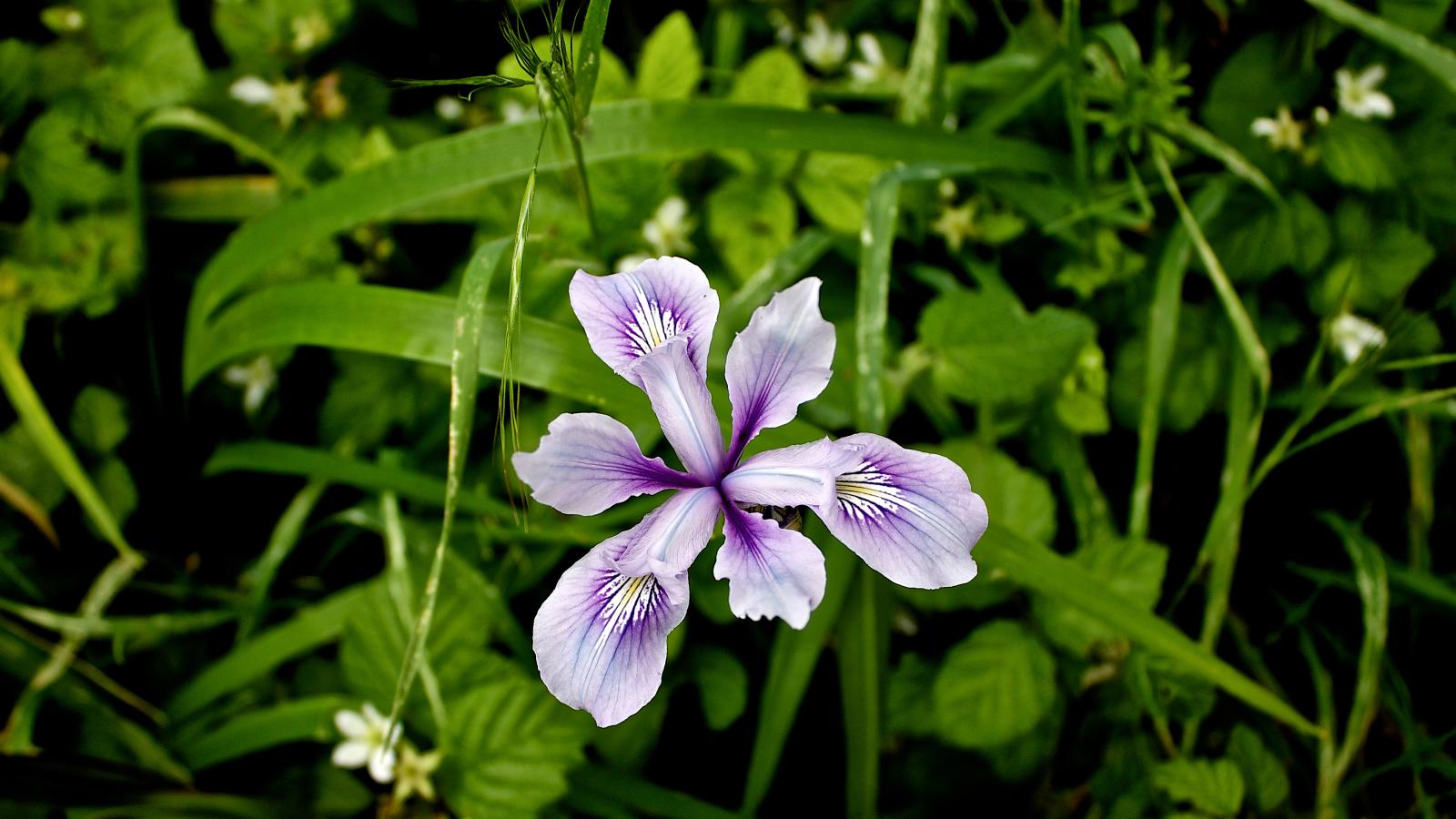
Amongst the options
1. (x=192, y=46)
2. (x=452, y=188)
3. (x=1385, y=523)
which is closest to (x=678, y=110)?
(x=452, y=188)

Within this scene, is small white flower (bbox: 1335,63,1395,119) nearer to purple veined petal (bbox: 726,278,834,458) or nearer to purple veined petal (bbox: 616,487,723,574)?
purple veined petal (bbox: 726,278,834,458)

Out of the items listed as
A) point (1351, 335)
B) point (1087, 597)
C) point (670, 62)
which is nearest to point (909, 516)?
point (1087, 597)

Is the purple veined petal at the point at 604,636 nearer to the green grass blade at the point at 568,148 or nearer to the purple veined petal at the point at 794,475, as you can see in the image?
the purple veined petal at the point at 794,475

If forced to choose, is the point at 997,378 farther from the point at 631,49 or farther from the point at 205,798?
the point at 205,798

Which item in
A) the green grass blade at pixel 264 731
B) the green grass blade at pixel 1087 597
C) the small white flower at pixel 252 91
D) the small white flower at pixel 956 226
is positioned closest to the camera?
the green grass blade at pixel 1087 597

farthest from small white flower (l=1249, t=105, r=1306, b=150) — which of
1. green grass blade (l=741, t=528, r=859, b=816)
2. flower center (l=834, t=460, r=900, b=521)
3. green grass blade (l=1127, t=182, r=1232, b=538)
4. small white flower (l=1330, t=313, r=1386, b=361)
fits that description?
flower center (l=834, t=460, r=900, b=521)

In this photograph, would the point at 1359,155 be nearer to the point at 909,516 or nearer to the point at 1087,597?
the point at 1087,597

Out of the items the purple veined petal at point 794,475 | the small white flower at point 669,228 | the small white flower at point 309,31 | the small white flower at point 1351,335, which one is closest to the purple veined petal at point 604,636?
the purple veined petal at point 794,475
